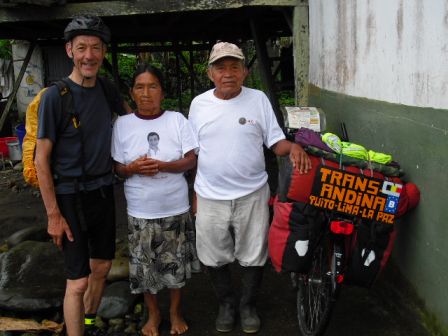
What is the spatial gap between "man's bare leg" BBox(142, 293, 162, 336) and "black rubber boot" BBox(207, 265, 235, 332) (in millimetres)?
405

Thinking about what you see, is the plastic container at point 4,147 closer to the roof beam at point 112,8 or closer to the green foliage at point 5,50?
the roof beam at point 112,8

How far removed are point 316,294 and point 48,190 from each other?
175 centimetres

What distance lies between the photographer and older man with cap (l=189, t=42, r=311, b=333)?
2.96 m

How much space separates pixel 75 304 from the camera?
9.66 ft

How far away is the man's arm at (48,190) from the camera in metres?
2.66

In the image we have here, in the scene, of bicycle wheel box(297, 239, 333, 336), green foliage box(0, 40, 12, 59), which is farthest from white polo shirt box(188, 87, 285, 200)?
A: green foliage box(0, 40, 12, 59)

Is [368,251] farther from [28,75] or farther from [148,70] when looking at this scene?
[28,75]

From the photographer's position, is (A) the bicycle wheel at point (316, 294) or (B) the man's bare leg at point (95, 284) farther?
(B) the man's bare leg at point (95, 284)

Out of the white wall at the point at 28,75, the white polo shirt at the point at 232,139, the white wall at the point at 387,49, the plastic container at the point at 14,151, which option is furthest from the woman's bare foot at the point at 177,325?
the white wall at the point at 28,75

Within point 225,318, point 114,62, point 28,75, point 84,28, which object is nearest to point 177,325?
point 225,318

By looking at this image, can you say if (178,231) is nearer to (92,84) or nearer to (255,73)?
(92,84)

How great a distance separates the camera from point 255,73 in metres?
21.0

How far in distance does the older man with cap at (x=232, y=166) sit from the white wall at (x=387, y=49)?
0.80 m

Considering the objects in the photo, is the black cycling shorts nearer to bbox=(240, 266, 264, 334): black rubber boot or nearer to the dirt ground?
the dirt ground
